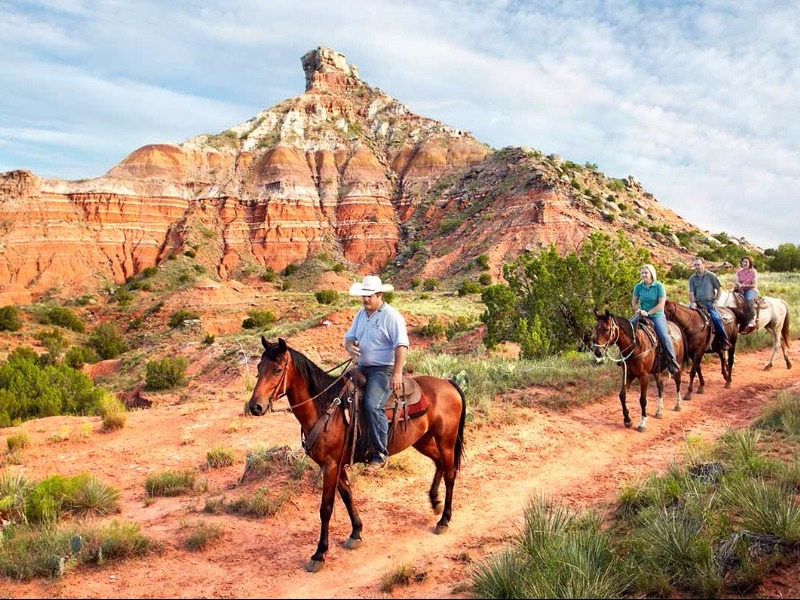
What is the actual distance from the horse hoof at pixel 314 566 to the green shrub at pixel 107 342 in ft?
129

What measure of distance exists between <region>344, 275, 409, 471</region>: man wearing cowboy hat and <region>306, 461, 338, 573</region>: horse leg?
530 mm

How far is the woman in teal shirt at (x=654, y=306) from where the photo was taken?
11.4 metres

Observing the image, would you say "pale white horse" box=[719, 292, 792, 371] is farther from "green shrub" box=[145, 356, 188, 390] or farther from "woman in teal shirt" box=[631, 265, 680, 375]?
"green shrub" box=[145, 356, 188, 390]

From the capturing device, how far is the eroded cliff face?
65.7 m

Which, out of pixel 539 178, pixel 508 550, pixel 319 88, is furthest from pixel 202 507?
pixel 319 88

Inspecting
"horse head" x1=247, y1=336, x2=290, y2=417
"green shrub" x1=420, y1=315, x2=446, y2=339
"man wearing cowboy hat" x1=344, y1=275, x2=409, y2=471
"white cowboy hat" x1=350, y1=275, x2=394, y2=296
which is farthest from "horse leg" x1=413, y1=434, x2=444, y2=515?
"green shrub" x1=420, y1=315, x2=446, y2=339

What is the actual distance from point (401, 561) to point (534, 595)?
179 centimetres

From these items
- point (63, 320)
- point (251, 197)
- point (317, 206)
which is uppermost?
point (251, 197)

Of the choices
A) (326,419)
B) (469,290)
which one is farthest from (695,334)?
(469,290)

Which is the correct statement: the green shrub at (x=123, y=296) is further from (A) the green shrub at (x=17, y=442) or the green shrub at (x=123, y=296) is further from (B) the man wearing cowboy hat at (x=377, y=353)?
(B) the man wearing cowboy hat at (x=377, y=353)

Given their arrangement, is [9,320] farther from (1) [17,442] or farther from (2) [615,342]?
(2) [615,342]

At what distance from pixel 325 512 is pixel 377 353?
6.06 ft

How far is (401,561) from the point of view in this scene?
231 inches

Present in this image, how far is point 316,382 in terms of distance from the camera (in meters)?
6.03
